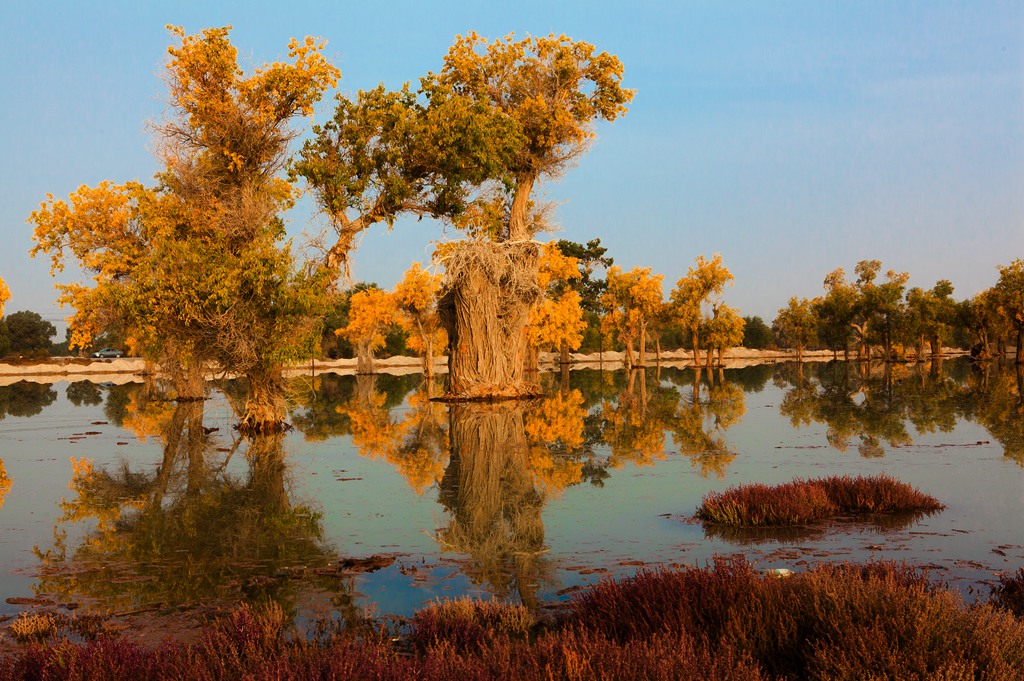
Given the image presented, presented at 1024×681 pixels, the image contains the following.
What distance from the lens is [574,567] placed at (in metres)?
9.34

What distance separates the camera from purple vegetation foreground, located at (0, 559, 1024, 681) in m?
4.93

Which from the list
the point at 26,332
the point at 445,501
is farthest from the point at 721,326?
the point at 26,332

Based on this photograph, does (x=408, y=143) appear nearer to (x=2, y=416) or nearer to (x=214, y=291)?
(x=214, y=291)

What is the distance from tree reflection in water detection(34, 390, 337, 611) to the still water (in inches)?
1.9

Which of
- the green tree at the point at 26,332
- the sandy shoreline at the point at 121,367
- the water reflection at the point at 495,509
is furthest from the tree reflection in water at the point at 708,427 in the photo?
the green tree at the point at 26,332

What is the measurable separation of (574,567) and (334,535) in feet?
12.6

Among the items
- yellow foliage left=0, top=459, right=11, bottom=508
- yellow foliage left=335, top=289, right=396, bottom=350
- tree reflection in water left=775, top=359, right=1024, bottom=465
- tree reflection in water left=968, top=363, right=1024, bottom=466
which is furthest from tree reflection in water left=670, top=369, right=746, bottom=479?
yellow foliage left=335, top=289, right=396, bottom=350

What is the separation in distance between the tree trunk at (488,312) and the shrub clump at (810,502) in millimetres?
22108

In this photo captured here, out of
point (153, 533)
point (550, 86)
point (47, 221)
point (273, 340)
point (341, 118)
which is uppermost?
point (550, 86)

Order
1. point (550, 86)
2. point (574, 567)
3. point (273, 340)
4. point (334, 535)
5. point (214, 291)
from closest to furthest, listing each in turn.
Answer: point (574, 567) < point (334, 535) < point (214, 291) < point (273, 340) < point (550, 86)

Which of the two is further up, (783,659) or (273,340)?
(273,340)

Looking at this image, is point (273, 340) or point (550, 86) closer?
point (273, 340)

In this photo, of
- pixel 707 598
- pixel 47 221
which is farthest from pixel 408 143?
pixel 707 598

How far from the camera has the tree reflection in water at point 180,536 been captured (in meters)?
8.79
